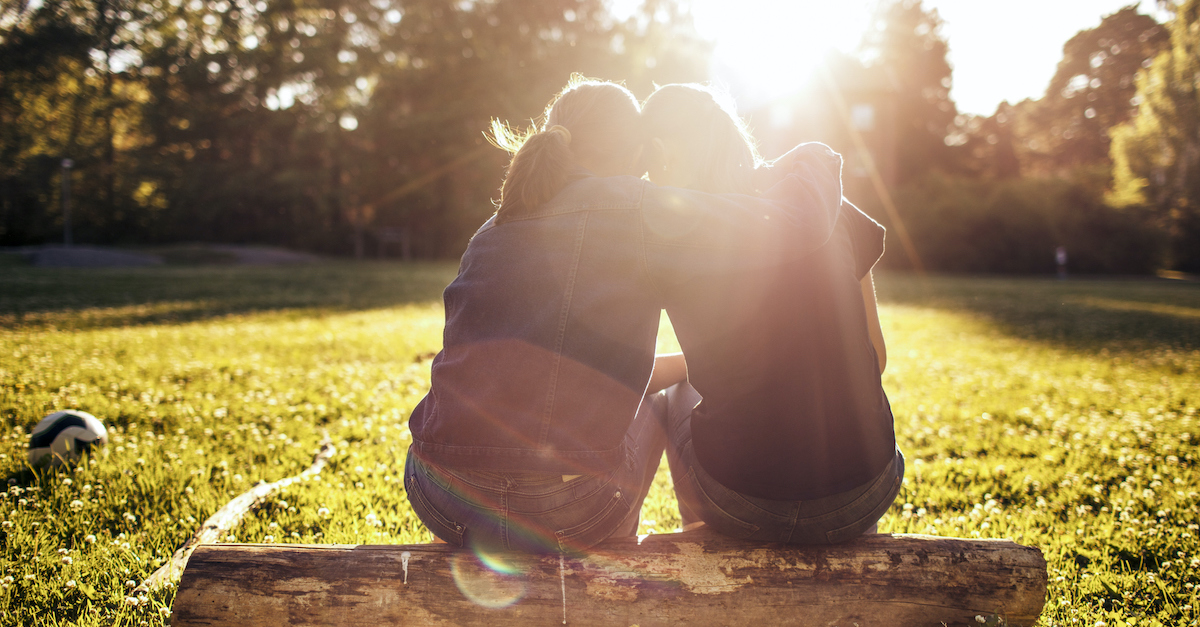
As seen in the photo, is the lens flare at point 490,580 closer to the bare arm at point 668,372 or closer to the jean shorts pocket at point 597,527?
the jean shorts pocket at point 597,527

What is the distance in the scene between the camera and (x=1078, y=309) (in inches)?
552

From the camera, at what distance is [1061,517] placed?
3.44m

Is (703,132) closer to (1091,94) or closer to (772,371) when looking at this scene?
(772,371)

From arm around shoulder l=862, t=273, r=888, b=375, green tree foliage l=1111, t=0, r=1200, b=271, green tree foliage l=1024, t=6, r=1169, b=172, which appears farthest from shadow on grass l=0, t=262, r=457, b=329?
green tree foliage l=1024, t=6, r=1169, b=172

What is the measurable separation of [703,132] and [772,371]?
874 millimetres

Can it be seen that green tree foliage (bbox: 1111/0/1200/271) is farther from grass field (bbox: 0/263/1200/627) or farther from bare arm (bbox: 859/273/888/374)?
bare arm (bbox: 859/273/888/374)

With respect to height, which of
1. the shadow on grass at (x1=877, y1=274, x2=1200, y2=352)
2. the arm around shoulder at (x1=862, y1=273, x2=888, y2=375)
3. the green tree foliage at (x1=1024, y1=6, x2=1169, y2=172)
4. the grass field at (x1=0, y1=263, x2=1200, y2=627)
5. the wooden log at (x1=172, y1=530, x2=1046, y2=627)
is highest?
the green tree foliage at (x1=1024, y1=6, x2=1169, y2=172)

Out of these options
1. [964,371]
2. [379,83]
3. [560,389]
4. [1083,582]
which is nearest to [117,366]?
[560,389]

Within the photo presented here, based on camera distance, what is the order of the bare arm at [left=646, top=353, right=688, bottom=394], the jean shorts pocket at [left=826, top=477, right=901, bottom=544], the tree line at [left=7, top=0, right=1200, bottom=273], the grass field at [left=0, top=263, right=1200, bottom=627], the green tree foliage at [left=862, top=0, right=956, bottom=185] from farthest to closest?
the green tree foliage at [left=862, top=0, right=956, bottom=185] < the tree line at [left=7, top=0, right=1200, bottom=273] < the grass field at [left=0, top=263, right=1200, bottom=627] < the bare arm at [left=646, top=353, right=688, bottom=394] < the jean shorts pocket at [left=826, top=477, right=901, bottom=544]

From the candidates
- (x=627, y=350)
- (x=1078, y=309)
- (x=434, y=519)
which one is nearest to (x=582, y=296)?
(x=627, y=350)

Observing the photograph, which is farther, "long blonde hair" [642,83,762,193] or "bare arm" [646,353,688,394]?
"bare arm" [646,353,688,394]

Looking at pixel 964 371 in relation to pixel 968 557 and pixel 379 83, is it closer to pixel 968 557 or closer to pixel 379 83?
pixel 968 557

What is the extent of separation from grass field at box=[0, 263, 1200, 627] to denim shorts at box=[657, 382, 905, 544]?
1.17 meters

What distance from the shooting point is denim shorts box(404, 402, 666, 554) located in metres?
1.88
